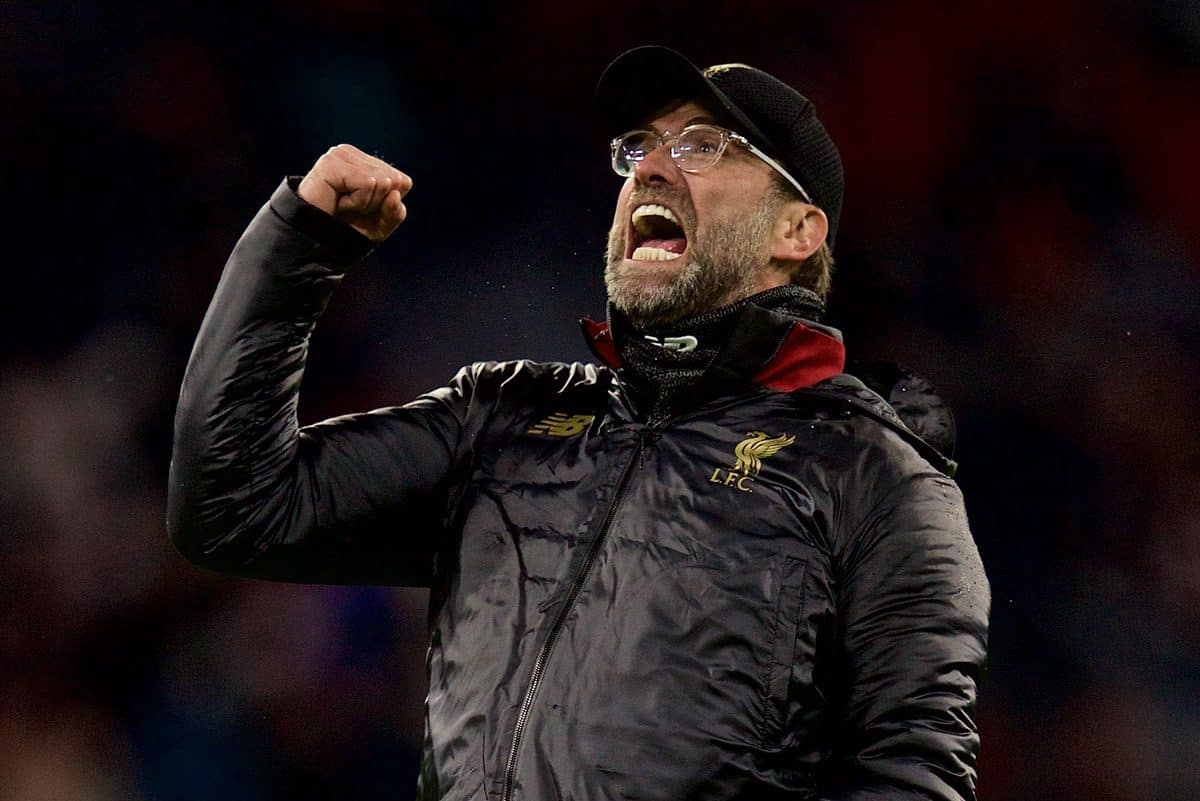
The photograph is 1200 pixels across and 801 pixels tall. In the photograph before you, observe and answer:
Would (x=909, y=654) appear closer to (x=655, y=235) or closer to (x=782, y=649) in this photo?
(x=782, y=649)

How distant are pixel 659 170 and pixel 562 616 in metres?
0.77

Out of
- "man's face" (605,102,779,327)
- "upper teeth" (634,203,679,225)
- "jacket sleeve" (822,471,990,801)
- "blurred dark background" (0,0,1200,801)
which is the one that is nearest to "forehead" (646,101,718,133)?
"man's face" (605,102,779,327)

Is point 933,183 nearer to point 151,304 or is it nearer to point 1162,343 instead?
point 1162,343

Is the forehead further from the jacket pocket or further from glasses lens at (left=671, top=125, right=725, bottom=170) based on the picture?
the jacket pocket

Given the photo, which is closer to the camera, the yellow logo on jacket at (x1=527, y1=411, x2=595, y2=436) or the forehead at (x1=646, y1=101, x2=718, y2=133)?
the yellow logo on jacket at (x1=527, y1=411, x2=595, y2=436)

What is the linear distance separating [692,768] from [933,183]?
2815 millimetres

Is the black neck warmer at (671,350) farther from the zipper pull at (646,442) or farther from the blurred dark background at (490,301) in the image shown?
the blurred dark background at (490,301)

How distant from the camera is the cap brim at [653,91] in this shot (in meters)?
2.05

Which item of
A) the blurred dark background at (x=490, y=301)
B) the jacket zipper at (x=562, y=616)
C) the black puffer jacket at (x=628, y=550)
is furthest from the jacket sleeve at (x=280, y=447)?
the blurred dark background at (x=490, y=301)

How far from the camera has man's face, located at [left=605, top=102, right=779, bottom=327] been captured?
79.5 inches

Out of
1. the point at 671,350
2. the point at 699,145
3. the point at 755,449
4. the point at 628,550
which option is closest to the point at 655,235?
the point at 699,145

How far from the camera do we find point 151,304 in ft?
12.6

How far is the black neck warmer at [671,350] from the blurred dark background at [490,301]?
1.91 m

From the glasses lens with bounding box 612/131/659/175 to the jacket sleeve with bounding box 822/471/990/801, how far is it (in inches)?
28.8
